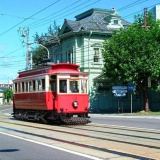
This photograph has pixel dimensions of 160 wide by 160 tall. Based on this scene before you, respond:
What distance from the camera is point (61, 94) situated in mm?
20203

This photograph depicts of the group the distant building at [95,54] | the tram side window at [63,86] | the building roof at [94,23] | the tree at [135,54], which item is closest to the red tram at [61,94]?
the tram side window at [63,86]

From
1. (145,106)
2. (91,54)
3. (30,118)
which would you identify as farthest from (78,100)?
(91,54)

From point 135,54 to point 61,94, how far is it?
17.3 m

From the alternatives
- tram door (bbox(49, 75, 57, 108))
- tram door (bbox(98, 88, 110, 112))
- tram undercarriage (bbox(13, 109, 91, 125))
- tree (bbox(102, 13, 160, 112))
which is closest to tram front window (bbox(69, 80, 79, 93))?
tram door (bbox(49, 75, 57, 108))

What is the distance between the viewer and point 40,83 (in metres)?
21.9

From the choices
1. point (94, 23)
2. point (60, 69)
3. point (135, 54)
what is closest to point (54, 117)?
point (60, 69)

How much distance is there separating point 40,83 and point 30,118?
324cm

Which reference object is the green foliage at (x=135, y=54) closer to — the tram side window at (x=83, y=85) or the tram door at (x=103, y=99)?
the tram door at (x=103, y=99)

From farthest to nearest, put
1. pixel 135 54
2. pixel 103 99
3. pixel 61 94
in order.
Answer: pixel 103 99
pixel 135 54
pixel 61 94

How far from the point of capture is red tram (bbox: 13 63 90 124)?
20156 mm

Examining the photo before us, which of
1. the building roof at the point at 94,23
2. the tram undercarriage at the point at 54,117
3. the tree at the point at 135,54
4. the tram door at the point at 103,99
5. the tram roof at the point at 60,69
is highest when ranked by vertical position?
the building roof at the point at 94,23

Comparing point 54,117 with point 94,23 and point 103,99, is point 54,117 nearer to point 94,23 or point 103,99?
point 103,99

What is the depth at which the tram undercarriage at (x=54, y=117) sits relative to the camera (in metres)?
20.1

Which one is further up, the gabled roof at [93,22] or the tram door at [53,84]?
the gabled roof at [93,22]
